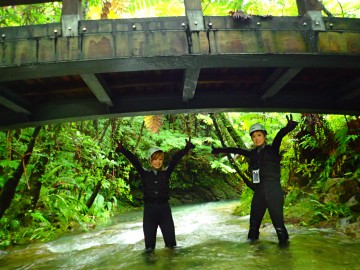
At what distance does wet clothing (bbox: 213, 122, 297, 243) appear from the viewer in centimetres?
538

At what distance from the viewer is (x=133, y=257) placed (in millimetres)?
5637

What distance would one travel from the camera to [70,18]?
→ 165 inches

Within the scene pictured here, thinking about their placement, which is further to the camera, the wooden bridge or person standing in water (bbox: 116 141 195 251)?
person standing in water (bbox: 116 141 195 251)

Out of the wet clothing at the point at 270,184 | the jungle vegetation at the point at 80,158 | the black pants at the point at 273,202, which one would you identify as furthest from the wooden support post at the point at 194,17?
the black pants at the point at 273,202

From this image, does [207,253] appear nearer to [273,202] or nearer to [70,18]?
[273,202]

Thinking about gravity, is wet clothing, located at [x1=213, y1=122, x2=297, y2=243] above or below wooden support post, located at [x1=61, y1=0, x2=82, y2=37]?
below

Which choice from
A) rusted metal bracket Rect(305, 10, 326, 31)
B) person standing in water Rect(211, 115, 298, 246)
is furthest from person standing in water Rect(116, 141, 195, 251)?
rusted metal bracket Rect(305, 10, 326, 31)

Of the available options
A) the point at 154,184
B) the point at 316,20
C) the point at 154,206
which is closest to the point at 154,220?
the point at 154,206

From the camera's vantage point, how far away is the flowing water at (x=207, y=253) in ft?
14.7

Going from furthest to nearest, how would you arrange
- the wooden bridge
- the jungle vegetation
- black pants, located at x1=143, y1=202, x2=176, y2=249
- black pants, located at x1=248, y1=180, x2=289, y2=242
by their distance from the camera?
the jungle vegetation
black pants, located at x1=143, y1=202, x2=176, y2=249
black pants, located at x1=248, y1=180, x2=289, y2=242
the wooden bridge

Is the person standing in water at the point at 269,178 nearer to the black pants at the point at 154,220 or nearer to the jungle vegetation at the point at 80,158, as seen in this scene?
the black pants at the point at 154,220

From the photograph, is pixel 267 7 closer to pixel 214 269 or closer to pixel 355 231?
pixel 355 231

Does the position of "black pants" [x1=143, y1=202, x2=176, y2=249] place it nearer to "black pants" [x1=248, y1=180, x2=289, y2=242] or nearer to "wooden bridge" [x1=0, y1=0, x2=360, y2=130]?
"black pants" [x1=248, y1=180, x2=289, y2=242]

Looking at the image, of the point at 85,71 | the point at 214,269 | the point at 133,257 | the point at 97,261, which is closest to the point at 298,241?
the point at 214,269
